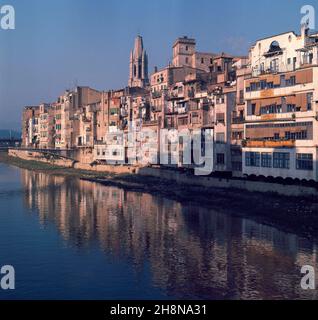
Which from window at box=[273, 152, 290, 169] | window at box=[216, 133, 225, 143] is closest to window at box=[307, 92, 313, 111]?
window at box=[273, 152, 290, 169]

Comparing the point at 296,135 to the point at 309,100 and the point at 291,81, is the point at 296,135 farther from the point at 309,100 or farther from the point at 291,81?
the point at 291,81

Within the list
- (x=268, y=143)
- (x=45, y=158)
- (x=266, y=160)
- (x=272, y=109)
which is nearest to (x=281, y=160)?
(x=266, y=160)

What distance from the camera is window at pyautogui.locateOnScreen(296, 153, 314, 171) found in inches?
1384

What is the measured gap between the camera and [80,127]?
8962 centimetres

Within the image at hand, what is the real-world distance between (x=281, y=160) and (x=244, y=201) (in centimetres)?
423

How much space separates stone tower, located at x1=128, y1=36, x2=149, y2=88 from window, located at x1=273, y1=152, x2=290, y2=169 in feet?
238

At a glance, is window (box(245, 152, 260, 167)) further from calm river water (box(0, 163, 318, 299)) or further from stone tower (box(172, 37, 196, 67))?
stone tower (box(172, 37, 196, 67))

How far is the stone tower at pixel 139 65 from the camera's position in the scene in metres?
109

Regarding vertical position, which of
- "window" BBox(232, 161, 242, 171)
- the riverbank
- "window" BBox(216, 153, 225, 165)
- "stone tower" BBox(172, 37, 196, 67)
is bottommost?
the riverbank

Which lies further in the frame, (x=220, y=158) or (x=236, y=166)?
(x=220, y=158)

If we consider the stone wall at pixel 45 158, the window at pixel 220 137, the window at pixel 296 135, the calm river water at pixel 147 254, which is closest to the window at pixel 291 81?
the window at pixel 296 135

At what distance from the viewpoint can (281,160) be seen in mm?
38000
